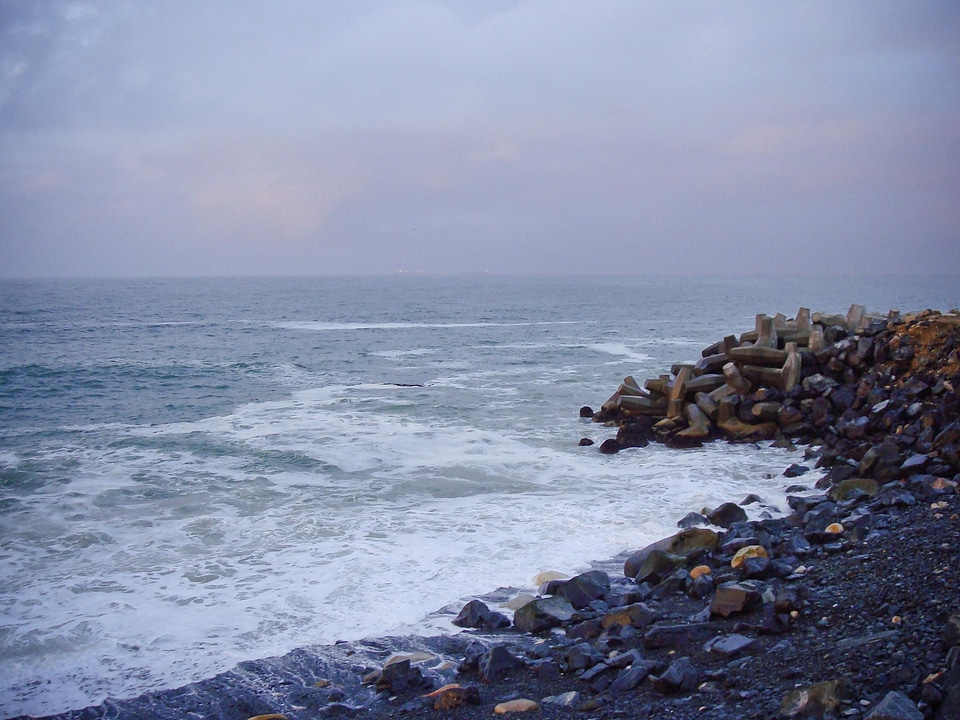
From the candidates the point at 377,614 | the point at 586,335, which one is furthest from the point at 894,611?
the point at 586,335

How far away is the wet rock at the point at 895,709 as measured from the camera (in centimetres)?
363

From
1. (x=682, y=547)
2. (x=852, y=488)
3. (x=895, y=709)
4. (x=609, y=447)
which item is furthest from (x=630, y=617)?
(x=609, y=447)

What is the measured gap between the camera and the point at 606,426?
1641 centimetres

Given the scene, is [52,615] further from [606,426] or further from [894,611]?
[606,426]

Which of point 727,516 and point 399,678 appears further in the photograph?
point 727,516

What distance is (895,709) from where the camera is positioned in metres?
3.67

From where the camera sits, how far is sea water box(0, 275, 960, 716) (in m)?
6.98

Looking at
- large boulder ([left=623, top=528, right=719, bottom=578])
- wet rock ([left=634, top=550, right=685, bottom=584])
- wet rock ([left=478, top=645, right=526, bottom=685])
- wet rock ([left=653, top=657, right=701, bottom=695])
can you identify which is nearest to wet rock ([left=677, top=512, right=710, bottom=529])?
large boulder ([left=623, top=528, right=719, bottom=578])

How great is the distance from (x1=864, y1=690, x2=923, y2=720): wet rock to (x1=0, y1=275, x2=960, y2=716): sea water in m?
3.90

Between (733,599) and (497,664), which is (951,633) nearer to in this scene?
(733,599)

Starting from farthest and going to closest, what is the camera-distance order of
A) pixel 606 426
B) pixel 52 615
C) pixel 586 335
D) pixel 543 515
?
pixel 586 335 < pixel 606 426 < pixel 543 515 < pixel 52 615

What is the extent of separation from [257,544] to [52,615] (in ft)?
8.16

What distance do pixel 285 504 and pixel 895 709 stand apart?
921 cm

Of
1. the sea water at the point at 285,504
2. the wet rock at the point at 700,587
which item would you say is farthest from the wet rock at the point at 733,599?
the sea water at the point at 285,504
